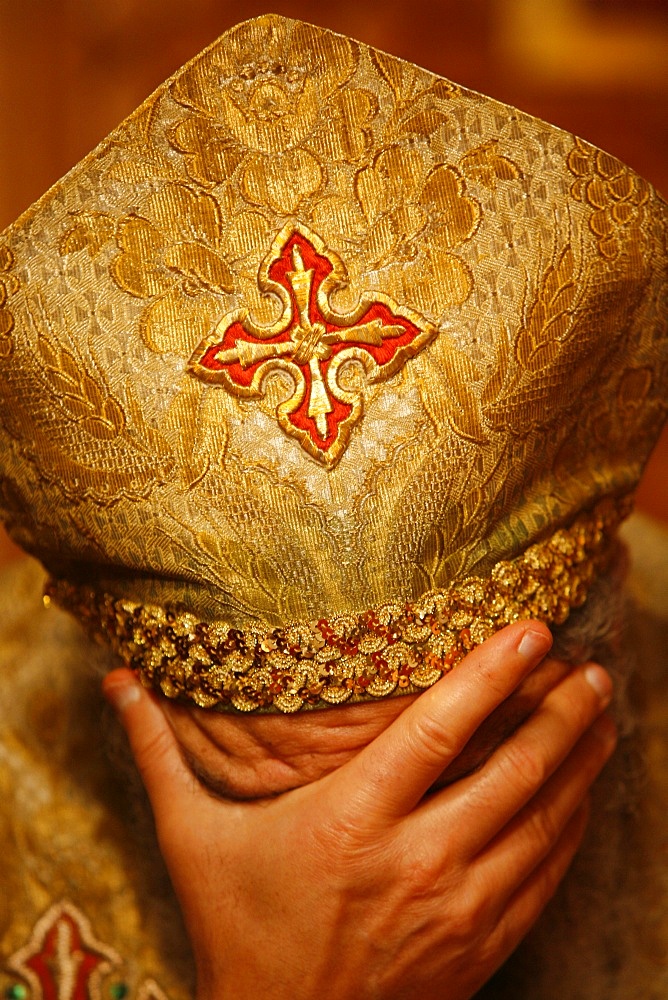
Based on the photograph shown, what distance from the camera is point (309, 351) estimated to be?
0.68 m

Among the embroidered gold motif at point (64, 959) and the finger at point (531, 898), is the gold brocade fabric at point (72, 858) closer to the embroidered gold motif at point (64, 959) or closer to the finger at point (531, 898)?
the embroidered gold motif at point (64, 959)

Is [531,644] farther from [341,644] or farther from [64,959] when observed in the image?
[64,959]

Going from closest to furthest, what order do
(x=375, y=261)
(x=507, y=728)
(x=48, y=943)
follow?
(x=375, y=261)
(x=507, y=728)
(x=48, y=943)

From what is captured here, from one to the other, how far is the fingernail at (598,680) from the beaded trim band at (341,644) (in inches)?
4.3

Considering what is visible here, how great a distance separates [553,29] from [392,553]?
1467mm

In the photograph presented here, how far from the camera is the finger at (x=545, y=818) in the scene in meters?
0.81

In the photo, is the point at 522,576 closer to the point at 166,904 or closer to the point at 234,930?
the point at 234,930

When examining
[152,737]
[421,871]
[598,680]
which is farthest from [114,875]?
[598,680]

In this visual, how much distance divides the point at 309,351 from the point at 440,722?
26 centimetres

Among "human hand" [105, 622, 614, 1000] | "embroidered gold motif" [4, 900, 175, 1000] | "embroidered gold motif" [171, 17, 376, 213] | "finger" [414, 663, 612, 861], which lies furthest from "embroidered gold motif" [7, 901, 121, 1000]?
"embroidered gold motif" [171, 17, 376, 213]

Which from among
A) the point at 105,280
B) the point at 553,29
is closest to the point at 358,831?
the point at 105,280

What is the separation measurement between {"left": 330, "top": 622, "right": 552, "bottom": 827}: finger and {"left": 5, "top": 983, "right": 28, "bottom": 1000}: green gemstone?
44 centimetres

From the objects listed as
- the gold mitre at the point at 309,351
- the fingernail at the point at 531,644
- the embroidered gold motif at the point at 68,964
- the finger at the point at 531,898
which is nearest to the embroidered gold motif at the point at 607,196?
the gold mitre at the point at 309,351

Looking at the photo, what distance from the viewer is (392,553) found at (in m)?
0.70
